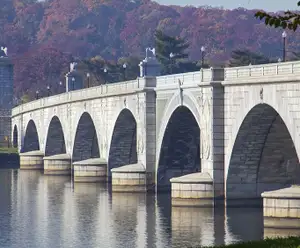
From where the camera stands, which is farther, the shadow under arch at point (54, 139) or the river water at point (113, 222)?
the shadow under arch at point (54, 139)

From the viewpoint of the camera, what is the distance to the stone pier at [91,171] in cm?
8425

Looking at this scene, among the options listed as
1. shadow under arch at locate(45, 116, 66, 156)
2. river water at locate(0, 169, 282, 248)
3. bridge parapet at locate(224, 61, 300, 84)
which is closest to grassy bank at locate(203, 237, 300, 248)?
river water at locate(0, 169, 282, 248)

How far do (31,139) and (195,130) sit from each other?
50.6m

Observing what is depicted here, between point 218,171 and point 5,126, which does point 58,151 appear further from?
point 218,171

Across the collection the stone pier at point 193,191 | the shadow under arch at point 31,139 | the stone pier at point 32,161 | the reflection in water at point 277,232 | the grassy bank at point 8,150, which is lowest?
the reflection in water at point 277,232

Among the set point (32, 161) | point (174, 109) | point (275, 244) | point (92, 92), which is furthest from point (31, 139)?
point (275, 244)

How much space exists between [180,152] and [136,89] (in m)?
5.52

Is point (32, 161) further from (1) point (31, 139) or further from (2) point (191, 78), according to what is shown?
(2) point (191, 78)

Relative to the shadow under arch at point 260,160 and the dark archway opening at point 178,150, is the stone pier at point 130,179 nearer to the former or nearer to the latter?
the dark archway opening at point 178,150

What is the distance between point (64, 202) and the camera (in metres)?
70.9

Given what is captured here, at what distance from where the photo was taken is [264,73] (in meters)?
55.8

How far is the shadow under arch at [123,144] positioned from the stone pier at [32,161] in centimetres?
2417

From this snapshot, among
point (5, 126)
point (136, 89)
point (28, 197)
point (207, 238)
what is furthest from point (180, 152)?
point (5, 126)

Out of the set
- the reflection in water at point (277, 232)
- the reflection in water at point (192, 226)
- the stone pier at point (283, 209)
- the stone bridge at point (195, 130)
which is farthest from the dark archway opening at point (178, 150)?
the reflection in water at point (277, 232)
